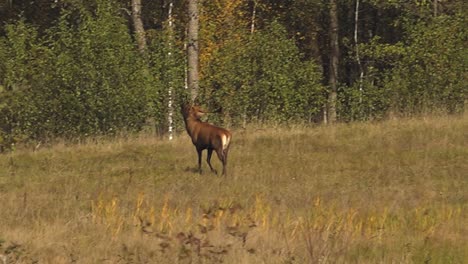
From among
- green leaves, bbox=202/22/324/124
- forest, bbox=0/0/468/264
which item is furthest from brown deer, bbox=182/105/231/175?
green leaves, bbox=202/22/324/124

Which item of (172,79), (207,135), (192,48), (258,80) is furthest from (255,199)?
(258,80)

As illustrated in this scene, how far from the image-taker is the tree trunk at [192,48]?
2175 cm

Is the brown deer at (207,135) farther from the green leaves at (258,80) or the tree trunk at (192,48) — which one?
the green leaves at (258,80)

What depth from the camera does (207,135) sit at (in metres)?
13.8

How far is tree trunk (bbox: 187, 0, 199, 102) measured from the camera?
2175 centimetres

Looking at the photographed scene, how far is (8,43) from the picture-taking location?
76.4 ft

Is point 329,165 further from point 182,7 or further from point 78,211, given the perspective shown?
point 182,7

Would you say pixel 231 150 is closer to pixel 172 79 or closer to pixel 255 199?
pixel 255 199

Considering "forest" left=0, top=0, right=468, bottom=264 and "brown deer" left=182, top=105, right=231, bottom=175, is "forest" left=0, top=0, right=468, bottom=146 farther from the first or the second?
"brown deer" left=182, top=105, right=231, bottom=175

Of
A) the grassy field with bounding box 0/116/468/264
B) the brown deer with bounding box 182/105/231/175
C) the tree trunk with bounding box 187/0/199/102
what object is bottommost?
the grassy field with bounding box 0/116/468/264

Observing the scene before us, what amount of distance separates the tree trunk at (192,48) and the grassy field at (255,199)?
3689mm

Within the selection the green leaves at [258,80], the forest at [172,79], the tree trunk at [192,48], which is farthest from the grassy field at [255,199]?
the green leaves at [258,80]

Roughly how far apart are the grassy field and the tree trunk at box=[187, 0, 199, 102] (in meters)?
3.69

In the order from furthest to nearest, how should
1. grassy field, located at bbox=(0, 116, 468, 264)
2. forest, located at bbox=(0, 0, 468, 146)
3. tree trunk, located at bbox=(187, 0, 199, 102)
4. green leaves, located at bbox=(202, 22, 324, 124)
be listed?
green leaves, located at bbox=(202, 22, 324, 124)
tree trunk, located at bbox=(187, 0, 199, 102)
forest, located at bbox=(0, 0, 468, 146)
grassy field, located at bbox=(0, 116, 468, 264)
